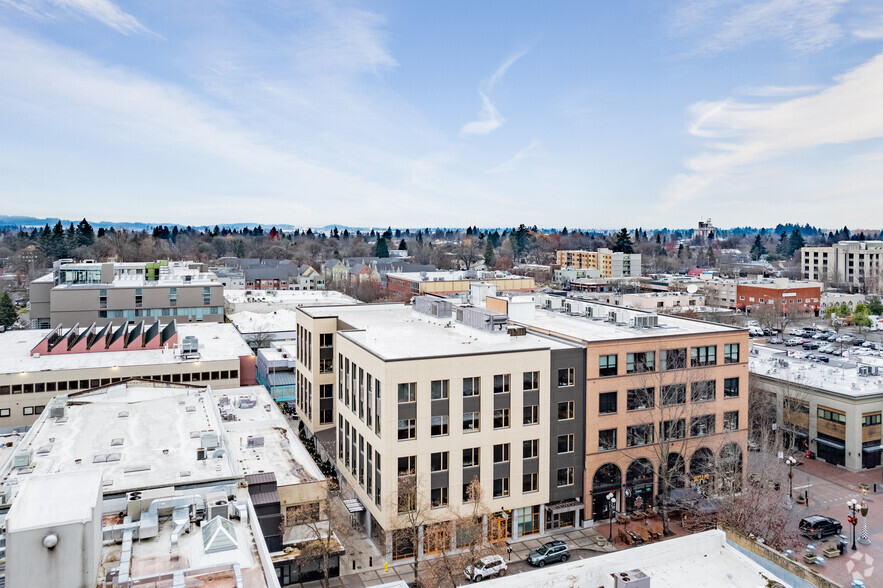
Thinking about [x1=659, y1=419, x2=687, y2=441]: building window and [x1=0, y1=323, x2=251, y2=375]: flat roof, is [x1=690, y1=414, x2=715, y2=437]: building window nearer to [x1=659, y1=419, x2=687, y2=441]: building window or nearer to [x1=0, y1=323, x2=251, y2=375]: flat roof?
[x1=659, y1=419, x2=687, y2=441]: building window

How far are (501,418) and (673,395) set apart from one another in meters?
14.2

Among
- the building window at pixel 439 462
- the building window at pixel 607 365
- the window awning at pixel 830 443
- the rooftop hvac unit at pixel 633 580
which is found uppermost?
the building window at pixel 607 365

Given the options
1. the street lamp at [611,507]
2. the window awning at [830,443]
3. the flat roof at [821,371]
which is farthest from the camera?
the flat roof at [821,371]

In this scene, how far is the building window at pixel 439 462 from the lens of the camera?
4197 centimetres

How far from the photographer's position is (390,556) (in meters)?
41.9

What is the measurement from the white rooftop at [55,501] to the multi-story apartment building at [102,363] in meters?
42.2

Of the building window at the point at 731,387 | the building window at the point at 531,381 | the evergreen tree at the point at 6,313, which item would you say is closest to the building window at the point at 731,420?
the building window at the point at 731,387

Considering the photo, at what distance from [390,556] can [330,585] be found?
14.6ft

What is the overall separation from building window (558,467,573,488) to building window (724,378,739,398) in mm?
15002

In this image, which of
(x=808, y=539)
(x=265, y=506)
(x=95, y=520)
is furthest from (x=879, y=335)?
(x=95, y=520)

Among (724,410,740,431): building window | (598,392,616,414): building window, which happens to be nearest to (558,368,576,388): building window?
(598,392,616,414): building window

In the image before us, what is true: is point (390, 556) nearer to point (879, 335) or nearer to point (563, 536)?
point (563, 536)

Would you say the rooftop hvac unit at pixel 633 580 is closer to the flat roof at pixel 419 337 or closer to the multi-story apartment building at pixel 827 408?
the flat roof at pixel 419 337

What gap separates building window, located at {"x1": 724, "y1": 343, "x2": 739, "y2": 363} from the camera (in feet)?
168
